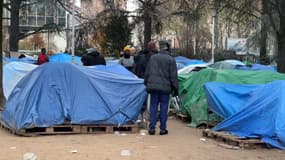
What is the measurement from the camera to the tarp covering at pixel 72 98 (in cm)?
1076

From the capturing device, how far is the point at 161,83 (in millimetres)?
10867

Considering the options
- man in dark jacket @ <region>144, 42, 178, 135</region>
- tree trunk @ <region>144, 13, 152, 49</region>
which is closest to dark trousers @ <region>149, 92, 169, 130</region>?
man in dark jacket @ <region>144, 42, 178, 135</region>

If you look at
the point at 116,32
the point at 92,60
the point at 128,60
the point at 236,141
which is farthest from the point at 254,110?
the point at 116,32

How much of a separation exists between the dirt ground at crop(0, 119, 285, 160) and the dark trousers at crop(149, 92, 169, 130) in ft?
0.99

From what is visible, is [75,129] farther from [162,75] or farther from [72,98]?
[162,75]

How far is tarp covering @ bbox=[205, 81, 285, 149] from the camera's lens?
959 centimetres

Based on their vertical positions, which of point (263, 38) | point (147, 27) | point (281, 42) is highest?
point (147, 27)

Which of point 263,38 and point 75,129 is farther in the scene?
point 263,38

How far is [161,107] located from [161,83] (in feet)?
1.65

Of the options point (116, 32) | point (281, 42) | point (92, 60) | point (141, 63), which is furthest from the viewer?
point (116, 32)

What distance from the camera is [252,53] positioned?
1347 inches

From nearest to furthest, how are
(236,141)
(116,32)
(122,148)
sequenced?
1. (122,148)
2. (236,141)
3. (116,32)

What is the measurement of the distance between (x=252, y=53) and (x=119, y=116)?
24212mm

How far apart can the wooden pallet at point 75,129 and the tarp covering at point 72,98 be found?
0.10 meters
